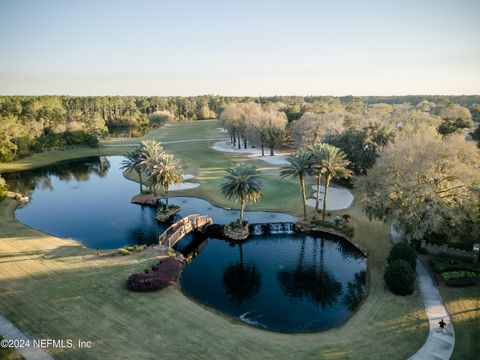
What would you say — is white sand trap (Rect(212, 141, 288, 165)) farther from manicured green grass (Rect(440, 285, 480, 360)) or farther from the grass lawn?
manicured green grass (Rect(440, 285, 480, 360))

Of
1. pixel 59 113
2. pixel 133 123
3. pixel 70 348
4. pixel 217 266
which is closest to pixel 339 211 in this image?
pixel 217 266

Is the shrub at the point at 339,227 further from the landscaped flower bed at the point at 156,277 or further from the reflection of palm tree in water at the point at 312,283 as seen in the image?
the landscaped flower bed at the point at 156,277

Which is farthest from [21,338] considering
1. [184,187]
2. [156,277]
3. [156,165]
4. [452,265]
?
[184,187]

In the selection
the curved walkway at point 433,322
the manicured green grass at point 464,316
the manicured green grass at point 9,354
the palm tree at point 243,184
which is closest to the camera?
the manicured green grass at point 9,354

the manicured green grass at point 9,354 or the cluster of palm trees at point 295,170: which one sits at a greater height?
the cluster of palm trees at point 295,170

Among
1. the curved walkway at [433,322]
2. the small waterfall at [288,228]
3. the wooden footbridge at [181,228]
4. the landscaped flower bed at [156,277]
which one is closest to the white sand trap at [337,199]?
the small waterfall at [288,228]

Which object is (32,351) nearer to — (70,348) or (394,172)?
(70,348)

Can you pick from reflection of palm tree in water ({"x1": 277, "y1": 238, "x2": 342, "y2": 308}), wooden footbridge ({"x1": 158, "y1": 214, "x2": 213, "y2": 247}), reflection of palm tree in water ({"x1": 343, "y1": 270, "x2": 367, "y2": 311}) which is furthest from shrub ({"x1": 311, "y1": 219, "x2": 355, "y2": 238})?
wooden footbridge ({"x1": 158, "y1": 214, "x2": 213, "y2": 247})
